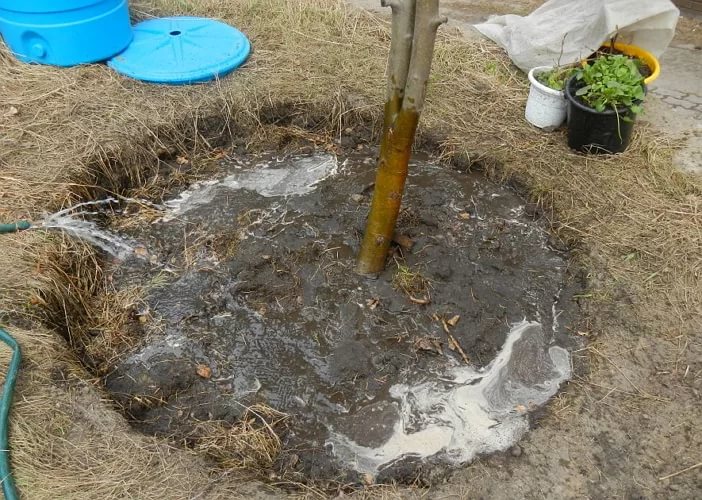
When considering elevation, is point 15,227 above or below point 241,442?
above

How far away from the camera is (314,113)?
143 inches

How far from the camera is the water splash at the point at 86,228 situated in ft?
9.04

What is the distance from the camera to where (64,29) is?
3.40 m

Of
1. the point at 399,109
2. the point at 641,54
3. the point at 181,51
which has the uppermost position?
the point at 399,109

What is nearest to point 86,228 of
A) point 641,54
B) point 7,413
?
point 7,413

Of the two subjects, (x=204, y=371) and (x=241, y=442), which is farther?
(x=204, y=371)

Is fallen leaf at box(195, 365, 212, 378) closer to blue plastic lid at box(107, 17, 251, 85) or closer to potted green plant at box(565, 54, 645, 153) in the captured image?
blue plastic lid at box(107, 17, 251, 85)

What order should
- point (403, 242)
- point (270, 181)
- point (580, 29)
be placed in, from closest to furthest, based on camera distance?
point (403, 242) < point (270, 181) < point (580, 29)

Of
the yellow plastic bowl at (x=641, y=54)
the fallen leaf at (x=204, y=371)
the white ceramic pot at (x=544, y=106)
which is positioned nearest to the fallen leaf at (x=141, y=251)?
the fallen leaf at (x=204, y=371)

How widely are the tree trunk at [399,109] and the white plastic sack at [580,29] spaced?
6.04ft

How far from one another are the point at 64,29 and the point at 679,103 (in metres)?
3.70

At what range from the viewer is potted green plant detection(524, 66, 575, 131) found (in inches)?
133

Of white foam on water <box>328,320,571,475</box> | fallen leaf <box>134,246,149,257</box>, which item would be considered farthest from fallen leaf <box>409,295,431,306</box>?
fallen leaf <box>134,246,149,257</box>

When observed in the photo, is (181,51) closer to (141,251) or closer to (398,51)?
(141,251)
